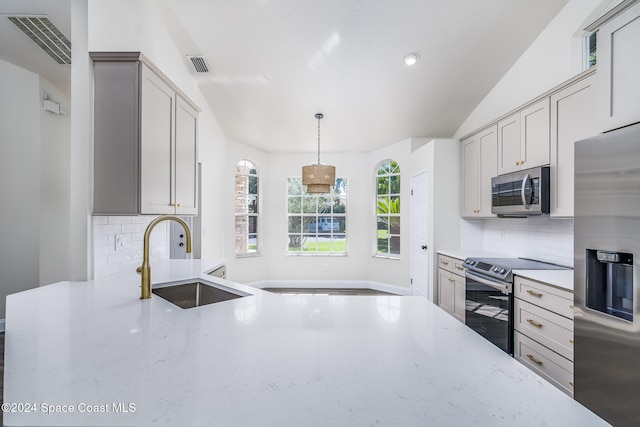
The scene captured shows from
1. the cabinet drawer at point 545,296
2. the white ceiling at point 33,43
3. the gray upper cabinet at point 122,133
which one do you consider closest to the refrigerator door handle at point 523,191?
the cabinet drawer at point 545,296

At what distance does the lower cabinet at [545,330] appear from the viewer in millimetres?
1918

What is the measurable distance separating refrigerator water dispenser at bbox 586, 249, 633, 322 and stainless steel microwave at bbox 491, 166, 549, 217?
3.51 feet

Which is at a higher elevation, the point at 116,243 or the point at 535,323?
the point at 116,243

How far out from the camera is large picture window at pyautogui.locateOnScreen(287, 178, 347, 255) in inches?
223

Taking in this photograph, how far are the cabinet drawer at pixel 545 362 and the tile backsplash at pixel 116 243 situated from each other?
3.16 meters

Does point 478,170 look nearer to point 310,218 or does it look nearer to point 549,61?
point 549,61

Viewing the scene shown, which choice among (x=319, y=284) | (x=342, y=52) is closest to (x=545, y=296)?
(x=342, y=52)

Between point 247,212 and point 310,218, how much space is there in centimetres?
119

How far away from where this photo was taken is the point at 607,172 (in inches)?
59.8

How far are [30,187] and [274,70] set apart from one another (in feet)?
10.3

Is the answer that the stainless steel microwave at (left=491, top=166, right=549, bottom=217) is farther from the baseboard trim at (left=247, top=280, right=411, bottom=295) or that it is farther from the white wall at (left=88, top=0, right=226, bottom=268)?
the white wall at (left=88, top=0, right=226, bottom=268)

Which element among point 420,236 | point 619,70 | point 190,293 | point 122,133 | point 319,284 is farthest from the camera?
point 319,284

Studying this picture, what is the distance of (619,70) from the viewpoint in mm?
1520

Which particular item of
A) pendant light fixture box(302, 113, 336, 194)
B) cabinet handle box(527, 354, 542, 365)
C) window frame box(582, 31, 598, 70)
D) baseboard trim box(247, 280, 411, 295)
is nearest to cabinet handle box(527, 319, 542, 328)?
cabinet handle box(527, 354, 542, 365)
